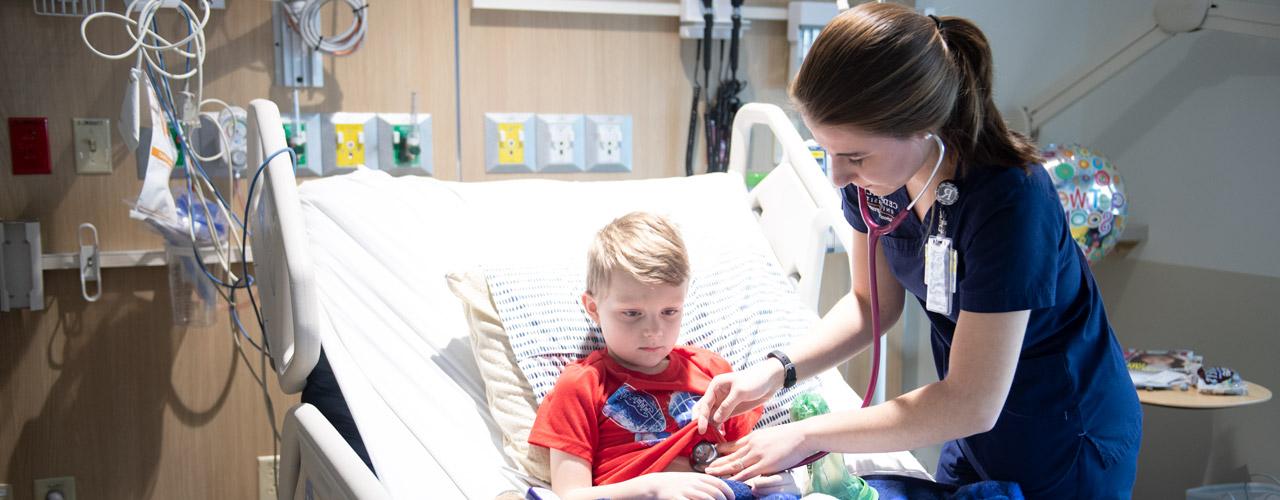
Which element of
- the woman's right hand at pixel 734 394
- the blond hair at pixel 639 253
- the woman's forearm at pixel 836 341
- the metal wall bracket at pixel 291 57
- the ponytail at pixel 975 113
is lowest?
the woman's right hand at pixel 734 394

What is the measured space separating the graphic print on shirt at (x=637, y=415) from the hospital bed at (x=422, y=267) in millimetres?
182

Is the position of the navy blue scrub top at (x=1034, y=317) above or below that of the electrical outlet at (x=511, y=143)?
below

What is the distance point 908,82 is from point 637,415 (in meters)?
0.70

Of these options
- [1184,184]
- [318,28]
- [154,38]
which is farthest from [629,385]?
[1184,184]

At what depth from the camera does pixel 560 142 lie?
2.74 meters

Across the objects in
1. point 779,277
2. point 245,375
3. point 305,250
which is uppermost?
point 305,250

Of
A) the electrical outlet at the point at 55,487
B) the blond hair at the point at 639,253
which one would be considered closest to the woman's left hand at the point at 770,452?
the blond hair at the point at 639,253

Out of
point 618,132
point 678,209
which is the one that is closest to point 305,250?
point 678,209

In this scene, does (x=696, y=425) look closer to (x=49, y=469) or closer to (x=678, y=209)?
(x=678, y=209)

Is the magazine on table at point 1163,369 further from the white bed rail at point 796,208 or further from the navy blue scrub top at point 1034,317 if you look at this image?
the navy blue scrub top at point 1034,317

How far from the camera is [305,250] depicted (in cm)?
146

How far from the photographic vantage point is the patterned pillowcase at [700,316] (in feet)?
5.49

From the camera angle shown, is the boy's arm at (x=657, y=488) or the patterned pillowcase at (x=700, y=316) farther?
the patterned pillowcase at (x=700, y=316)

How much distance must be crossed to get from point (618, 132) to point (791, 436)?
167cm
